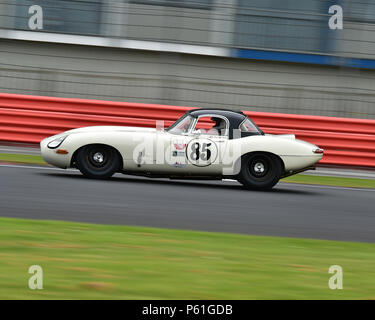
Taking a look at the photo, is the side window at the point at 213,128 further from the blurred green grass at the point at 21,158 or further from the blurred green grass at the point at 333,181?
the blurred green grass at the point at 21,158

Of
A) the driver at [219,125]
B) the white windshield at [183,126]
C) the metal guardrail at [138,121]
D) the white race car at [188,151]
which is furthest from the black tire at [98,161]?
the metal guardrail at [138,121]

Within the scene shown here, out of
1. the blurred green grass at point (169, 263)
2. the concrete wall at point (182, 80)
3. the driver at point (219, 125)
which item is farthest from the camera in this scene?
the concrete wall at point (182, 80)

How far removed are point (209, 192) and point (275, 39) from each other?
9241 millimetres

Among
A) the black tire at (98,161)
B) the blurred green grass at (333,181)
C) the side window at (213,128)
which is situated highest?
the side window at (213,128)

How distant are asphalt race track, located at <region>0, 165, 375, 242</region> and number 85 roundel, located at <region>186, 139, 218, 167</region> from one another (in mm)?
431

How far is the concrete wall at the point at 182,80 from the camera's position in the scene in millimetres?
15227

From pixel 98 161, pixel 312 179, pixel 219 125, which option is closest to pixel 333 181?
pixel 312 179

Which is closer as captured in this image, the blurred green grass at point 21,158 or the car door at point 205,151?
the car door at point 205,151

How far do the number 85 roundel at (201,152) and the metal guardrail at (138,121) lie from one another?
13.0 ft

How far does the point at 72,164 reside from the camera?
34.2ft

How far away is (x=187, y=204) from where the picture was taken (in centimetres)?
902

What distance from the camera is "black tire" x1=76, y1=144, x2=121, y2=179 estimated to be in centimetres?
1041

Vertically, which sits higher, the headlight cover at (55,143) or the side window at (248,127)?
the side window at (248,127)
